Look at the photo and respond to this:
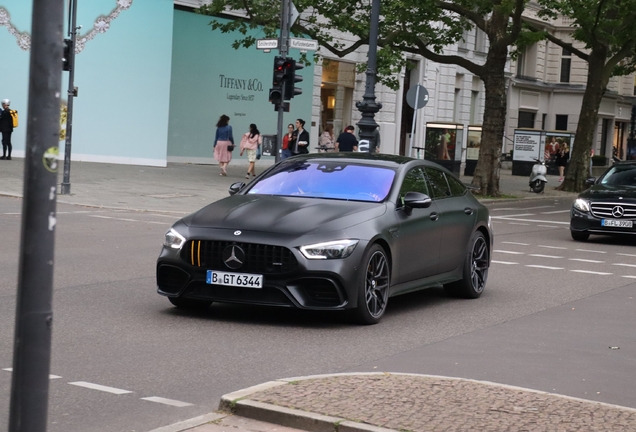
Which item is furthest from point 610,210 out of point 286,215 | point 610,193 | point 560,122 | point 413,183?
point 560,122

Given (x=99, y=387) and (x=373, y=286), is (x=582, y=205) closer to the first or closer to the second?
(x=373, y=286)

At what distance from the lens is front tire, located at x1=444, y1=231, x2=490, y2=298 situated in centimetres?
1142

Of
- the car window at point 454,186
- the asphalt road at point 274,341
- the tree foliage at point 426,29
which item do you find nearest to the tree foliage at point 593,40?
the tree foliage at point 426,29

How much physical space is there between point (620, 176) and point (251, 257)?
1294 centimetres

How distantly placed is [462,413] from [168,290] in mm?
4143

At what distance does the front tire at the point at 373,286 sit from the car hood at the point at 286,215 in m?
0.33

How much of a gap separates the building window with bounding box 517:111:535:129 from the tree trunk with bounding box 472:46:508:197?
3074 centimetres

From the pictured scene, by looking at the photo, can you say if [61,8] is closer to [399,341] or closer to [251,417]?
[251,417]

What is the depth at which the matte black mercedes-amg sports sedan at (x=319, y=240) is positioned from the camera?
29.8ft

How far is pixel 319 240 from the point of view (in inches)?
358

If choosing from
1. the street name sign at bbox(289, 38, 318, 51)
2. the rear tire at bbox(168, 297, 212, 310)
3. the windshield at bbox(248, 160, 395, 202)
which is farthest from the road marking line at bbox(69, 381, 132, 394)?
the street name sign at bbox(289, 38, 318, 51)

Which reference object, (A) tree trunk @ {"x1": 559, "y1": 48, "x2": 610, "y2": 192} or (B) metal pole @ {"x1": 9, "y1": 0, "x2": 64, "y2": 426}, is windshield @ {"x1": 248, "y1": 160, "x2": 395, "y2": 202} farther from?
(A) tree trunk @ {"x1": 559, "y1": 48, "x2": 610, "y2": 192}

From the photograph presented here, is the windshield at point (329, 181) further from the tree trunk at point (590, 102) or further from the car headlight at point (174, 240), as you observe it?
the tree trunk at point (590, 102)

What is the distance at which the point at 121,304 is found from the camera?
396 inches
